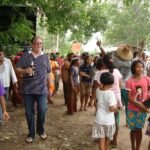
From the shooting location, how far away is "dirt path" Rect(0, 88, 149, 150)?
273 inches

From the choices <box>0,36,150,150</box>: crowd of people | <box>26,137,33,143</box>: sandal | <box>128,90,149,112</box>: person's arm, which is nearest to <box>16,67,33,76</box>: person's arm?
<box>0,36,150,150</box>: crowd of people

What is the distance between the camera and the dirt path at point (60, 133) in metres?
6.94

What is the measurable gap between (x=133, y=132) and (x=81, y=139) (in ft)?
5.37

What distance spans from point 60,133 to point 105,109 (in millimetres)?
2643

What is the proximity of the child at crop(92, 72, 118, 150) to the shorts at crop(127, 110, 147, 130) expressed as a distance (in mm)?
454

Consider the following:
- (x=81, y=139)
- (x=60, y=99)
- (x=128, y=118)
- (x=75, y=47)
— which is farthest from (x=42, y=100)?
(x=75, y=47)

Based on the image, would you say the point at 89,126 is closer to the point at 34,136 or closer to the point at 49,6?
the point at 34,136

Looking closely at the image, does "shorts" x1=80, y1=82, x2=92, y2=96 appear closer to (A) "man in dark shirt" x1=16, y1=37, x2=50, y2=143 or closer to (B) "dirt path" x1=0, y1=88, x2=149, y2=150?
(B) "dirt path" x1=0, y1=88, x2=149, y2=150

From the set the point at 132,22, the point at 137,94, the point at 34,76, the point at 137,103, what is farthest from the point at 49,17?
the point at 132,22

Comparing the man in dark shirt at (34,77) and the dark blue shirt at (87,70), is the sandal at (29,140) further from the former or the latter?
the dark blue shirt at (87,70)

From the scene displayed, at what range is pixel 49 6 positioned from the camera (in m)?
11.9

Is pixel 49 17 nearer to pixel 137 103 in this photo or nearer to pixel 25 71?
pixel 25 71

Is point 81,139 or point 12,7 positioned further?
point 12,7

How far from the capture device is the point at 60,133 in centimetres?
→ 795
